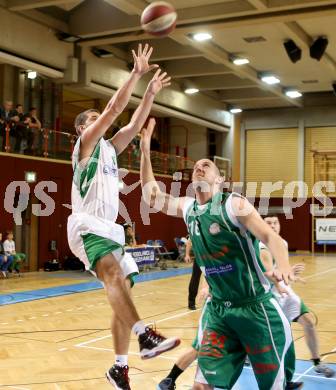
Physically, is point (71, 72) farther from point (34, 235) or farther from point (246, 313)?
point (246, 313)

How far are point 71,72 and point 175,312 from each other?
9.98 metres

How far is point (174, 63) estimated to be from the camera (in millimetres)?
22312

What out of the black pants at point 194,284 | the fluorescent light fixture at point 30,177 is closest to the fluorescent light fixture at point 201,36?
the fluorescent light fixture at point 30,177

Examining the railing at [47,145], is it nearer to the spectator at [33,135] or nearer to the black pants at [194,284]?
the spectator at [33,135]

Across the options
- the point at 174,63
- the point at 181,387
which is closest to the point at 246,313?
the point at 181,387

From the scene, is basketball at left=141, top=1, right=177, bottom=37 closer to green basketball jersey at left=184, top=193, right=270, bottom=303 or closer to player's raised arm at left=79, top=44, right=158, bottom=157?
player's raised arm at left=79, top=44, right=158, bottom=157

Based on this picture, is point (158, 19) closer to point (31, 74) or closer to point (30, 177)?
point (30, 177)

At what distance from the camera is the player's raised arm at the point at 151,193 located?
4578mm

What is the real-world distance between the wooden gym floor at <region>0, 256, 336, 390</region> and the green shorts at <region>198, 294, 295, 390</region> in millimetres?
2218

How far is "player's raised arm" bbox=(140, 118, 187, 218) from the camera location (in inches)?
180

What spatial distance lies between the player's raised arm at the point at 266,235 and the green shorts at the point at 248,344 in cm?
48

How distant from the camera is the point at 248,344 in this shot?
3.93 metres

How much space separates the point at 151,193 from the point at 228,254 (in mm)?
1009

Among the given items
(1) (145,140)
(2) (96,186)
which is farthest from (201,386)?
(1) (145,140)
